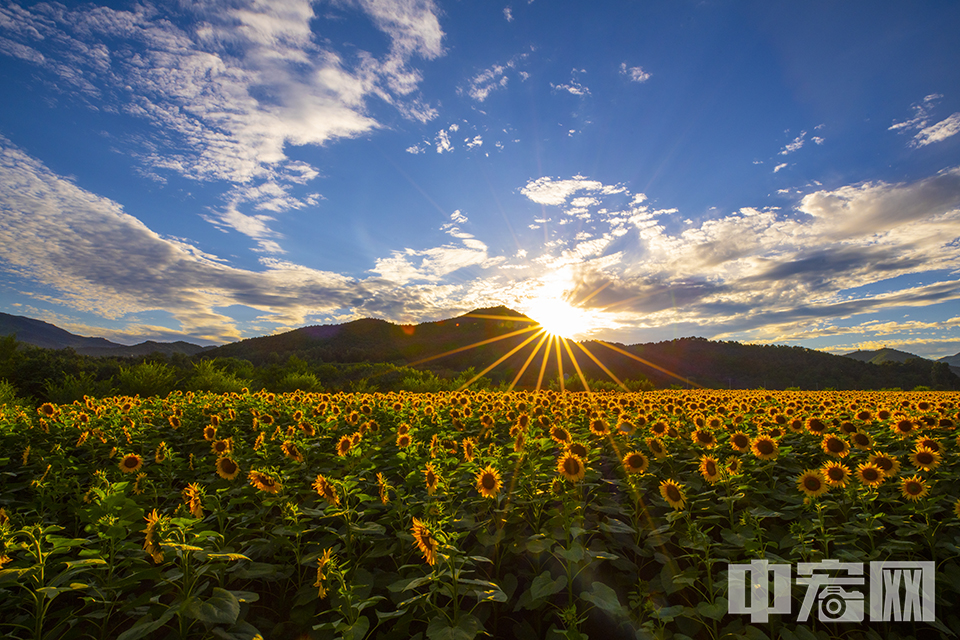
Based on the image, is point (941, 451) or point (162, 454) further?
point (162, 454)

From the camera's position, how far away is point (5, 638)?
2.18 m

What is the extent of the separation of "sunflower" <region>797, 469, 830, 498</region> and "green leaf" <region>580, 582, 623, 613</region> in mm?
2347

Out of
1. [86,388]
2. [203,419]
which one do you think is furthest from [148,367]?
[203,419]

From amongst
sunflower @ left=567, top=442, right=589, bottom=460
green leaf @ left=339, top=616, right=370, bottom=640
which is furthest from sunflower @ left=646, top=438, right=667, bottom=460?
green leaf @ left=339, top=616, right=370, bottom=640

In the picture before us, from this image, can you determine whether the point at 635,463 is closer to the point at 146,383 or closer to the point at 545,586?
the point at 545,586

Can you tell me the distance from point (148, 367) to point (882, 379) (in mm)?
67142

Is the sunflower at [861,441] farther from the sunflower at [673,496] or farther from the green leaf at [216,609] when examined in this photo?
the green leaf at [216,609]

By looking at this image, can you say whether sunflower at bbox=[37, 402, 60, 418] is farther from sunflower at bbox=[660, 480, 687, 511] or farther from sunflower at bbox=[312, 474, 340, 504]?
sunflower at bbox=[660, 480, 687, 511]

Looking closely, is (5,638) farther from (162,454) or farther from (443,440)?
(443,440)

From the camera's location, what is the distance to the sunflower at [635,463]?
4172mm

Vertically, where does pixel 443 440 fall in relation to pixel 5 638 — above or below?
above

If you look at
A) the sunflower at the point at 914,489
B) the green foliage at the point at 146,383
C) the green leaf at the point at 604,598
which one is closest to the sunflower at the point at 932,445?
the sunflower at the point at 914,489

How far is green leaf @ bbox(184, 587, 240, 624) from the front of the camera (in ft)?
6.96

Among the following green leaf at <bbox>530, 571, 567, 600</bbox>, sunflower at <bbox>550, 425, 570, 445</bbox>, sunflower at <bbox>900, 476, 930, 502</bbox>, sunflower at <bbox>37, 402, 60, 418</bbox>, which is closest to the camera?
green leaf at <bbox>530, 571, 567, 600</bbox>
